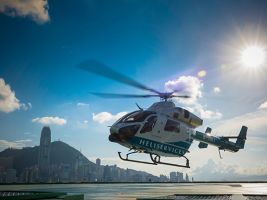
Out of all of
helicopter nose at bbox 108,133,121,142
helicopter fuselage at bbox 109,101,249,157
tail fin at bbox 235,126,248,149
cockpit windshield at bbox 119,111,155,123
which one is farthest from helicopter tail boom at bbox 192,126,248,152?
helicopter nose at bbox 108,133,121,142

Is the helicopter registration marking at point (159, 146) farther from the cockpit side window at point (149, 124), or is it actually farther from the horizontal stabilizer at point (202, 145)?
the horizontal stabilizer at point (202, 145)

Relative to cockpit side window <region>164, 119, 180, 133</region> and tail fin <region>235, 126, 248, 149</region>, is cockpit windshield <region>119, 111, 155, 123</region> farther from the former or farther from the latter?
tail fin <region>235, 126, 248, 149</region>

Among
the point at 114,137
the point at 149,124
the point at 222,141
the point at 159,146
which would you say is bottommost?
the point at 159,146

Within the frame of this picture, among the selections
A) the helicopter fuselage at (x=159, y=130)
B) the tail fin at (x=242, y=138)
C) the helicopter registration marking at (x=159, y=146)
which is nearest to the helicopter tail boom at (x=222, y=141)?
the tail fin at (x=242, y=138)

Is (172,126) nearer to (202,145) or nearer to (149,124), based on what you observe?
(149,124)

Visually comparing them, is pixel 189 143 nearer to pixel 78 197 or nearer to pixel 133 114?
pixel 133 114

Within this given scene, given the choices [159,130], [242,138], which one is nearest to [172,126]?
[159,130]

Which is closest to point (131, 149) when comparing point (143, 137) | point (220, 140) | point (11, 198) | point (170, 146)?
point (143, 137)

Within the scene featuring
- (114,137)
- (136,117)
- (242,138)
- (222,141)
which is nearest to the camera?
(114,137)

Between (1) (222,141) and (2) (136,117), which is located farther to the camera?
(1) (222,141)
